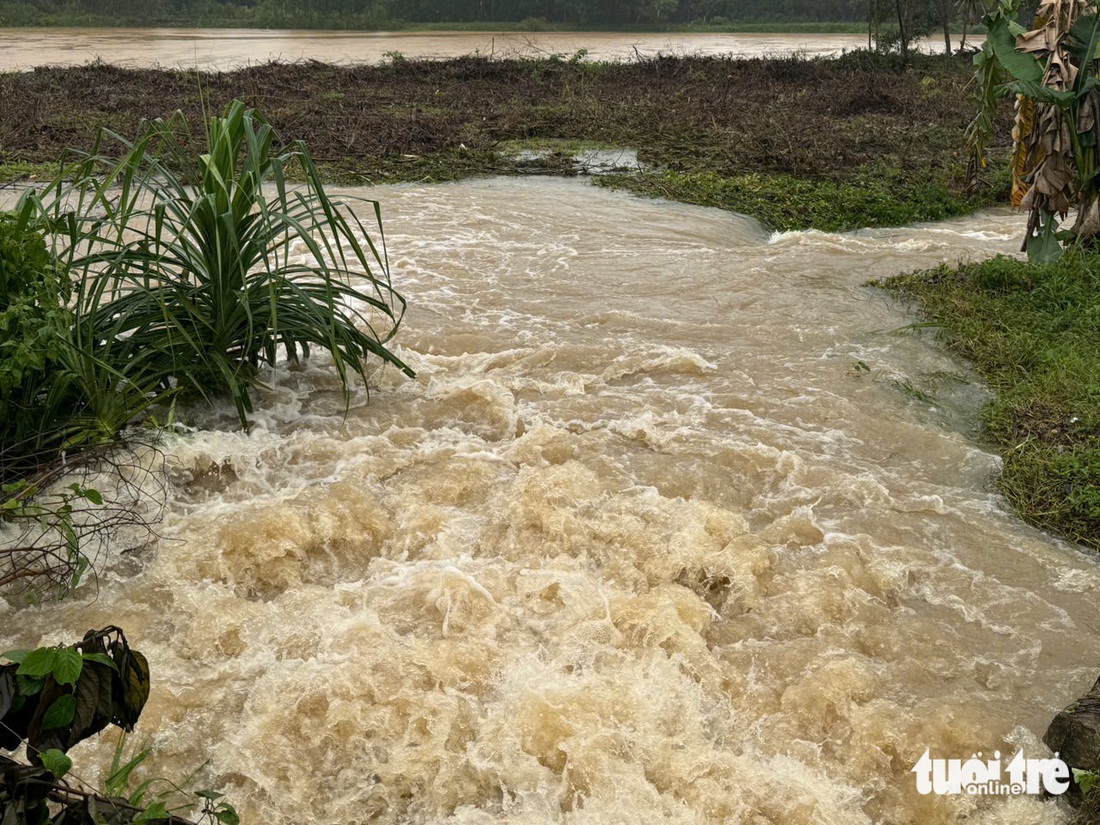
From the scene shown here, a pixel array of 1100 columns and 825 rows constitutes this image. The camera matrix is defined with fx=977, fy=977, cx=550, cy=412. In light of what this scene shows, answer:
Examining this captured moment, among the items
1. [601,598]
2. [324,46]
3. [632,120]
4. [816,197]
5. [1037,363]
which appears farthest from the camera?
[324,46]

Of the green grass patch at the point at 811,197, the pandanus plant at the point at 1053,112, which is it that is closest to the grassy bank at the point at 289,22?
the green grass patch at the point at 811,197

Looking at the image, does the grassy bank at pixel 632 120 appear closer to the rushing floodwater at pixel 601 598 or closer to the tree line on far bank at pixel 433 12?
the rushing floodwater at pixel 601 598

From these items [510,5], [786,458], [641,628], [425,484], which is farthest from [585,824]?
[510,5]

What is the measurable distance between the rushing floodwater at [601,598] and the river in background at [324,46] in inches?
653

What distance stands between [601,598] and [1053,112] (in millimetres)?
4904

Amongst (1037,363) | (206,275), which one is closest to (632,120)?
(1037,363)

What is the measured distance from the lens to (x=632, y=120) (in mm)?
13125

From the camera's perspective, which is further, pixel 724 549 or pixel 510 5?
pixel 510 5

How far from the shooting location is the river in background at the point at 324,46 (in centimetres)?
2271

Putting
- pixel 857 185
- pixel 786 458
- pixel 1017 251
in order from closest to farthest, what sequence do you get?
pixel 786 458 → pixel 1017 251 → pixel 857 185

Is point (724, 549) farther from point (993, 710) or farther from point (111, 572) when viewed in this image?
point (111, 572)

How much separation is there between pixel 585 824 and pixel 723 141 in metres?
10.4

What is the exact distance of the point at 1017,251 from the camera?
7.70 meters

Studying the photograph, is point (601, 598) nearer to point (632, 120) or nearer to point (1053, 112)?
point (1053, 112)
